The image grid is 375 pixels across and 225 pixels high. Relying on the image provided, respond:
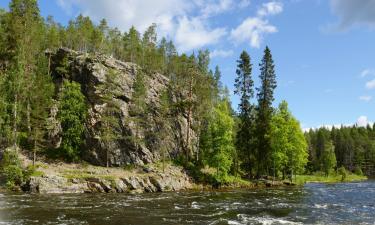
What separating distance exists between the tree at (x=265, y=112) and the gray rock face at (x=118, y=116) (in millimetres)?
14850

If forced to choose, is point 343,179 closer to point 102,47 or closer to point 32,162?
point 102,47

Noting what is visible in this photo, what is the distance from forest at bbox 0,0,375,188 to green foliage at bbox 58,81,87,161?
0.57ft

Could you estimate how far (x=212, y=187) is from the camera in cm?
6531

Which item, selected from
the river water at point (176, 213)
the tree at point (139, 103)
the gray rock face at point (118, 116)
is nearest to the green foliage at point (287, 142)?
the gray rock face at point (118, 116)

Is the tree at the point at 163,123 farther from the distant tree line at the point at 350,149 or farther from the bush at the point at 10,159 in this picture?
the distant tree line at the point at 350,149

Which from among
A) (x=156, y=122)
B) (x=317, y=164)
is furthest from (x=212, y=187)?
(x=317, y=164)

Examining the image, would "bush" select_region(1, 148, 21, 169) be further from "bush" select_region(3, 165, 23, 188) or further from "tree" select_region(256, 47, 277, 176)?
"tree" select_region(256, 47, 277, 176)

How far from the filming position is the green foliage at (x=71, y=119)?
66500 mm

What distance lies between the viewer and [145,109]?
79.1 metres

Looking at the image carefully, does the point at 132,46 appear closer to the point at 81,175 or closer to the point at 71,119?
the point at 71,119

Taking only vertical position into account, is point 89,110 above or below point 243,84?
below

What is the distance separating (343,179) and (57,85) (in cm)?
8064

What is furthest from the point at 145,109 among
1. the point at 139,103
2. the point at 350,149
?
the point at 350,149

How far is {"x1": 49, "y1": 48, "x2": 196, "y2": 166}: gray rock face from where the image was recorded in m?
68.9
